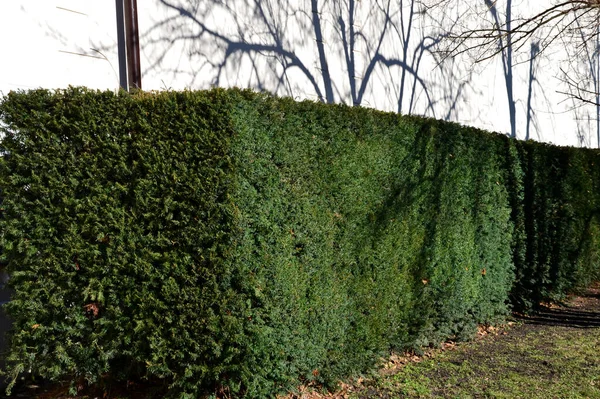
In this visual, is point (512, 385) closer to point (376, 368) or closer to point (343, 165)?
point (376, 368)

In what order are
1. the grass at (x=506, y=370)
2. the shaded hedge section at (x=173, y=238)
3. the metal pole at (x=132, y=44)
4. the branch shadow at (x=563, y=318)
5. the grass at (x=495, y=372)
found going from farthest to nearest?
the branch shadow at (x=563, y=318) < the metal pole at (x=132, y=44) < the grass at (x=506, y=370) < the grass at (x=495, y=372) < the shaded hedge section at (x=173, y=238)

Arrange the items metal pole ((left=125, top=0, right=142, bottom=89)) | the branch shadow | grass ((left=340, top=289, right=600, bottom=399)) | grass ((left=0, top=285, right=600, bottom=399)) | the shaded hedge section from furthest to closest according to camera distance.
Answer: the branch shadow → metal pole ((left=125, top=0, right=142, bottom=89)) → grass ((left=340, top=289, right=600, bottom=399)) → grass ((left=0, top=285, right=600, bottom=399)) → the shaded hedge section

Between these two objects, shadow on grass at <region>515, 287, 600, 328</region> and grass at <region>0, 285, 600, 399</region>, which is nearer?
grass at <region>0, 285, 600, 399</region>

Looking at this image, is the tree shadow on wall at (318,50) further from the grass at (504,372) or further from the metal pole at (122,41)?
the grass at (504,372)

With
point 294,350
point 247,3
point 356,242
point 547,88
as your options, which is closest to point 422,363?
point 356,242

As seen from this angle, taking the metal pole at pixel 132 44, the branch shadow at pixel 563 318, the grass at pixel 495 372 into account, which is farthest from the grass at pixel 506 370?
the metal pole at pixel 132 44

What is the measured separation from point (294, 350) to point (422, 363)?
225 centimetres

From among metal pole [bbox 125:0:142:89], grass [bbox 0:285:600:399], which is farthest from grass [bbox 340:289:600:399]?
metal pole [bbox 125:0:142:89]

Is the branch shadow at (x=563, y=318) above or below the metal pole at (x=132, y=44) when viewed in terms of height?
below

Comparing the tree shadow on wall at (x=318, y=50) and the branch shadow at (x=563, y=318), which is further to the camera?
the branch shadow at (x=563, y=318)

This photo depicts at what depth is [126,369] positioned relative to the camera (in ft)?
16.4

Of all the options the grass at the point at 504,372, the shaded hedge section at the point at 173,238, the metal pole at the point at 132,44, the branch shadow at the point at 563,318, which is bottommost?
the grass at the point at 504,372

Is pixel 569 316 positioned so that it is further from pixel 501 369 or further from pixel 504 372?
pixel 504 372

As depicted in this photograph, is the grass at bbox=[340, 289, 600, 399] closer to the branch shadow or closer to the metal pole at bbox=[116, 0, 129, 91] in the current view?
the branch shadow
